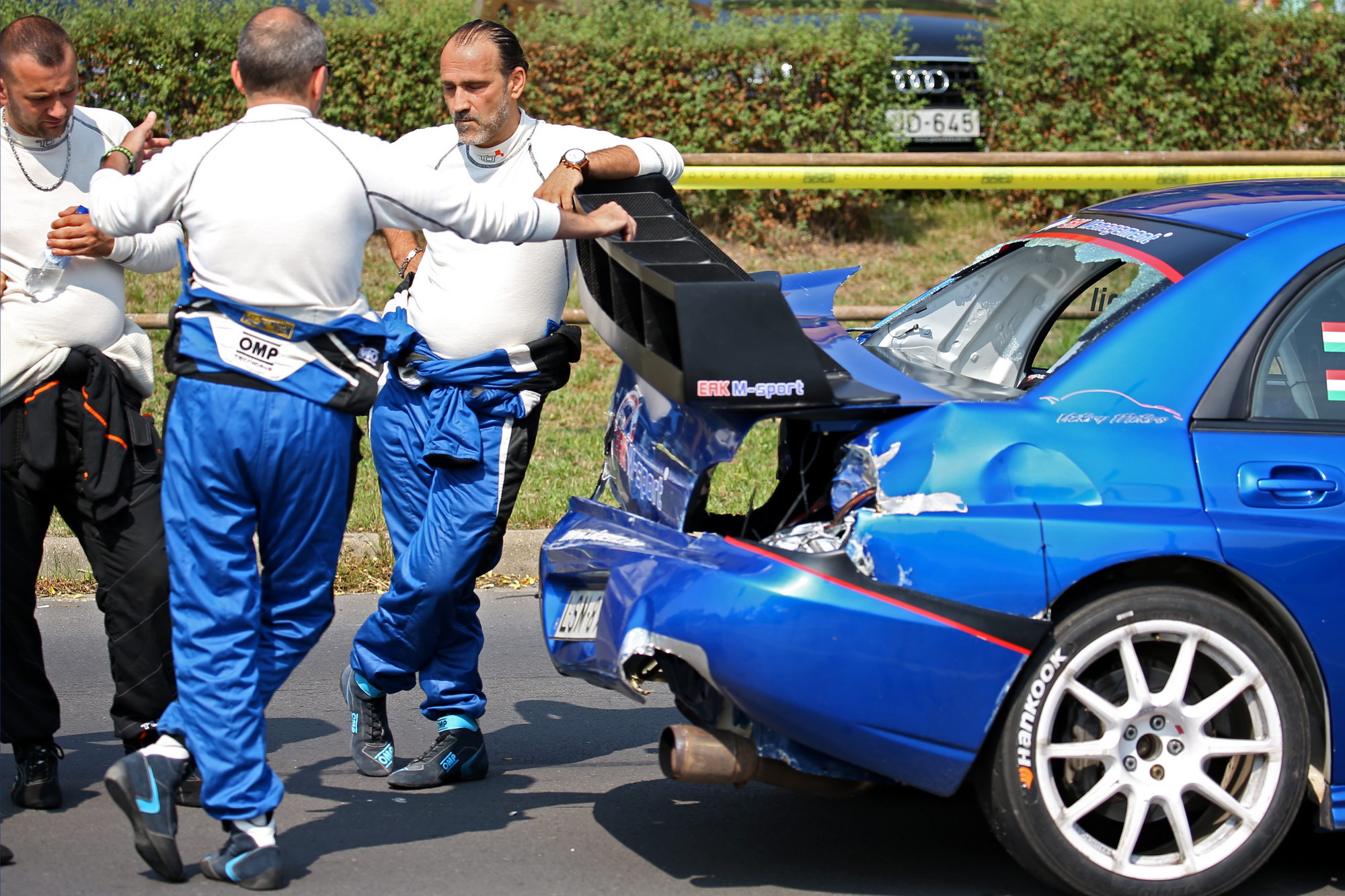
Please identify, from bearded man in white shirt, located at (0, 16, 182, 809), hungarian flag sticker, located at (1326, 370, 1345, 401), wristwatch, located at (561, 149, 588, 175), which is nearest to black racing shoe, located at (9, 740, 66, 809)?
bearded man in white shirt, located at (0, 16, 182, 809)

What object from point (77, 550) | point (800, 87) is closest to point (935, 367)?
point (77, 550)

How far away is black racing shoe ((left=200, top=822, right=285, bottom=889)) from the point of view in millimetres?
3490

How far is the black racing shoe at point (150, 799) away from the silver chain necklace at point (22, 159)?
1536mm

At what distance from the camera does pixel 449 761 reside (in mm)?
4328

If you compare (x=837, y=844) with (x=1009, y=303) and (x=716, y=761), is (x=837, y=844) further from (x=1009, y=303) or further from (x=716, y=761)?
(x=1009, y=303)

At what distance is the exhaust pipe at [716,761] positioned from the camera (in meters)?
3.32

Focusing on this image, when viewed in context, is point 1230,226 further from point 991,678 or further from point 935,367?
point 991,678

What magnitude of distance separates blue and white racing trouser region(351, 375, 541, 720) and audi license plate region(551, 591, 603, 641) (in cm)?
49

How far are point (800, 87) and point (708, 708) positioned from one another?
8.06 m

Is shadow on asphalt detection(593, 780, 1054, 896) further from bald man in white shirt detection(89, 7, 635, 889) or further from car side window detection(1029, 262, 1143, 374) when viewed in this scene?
car side window detection(1029, 262, 1143, 374)

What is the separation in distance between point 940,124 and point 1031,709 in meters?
8.76

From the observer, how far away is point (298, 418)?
11.3 feet

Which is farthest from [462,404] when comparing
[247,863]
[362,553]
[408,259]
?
[362,553]

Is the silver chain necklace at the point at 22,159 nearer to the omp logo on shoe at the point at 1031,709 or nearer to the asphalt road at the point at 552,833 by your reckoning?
the asphalt road at the point at 552,833
